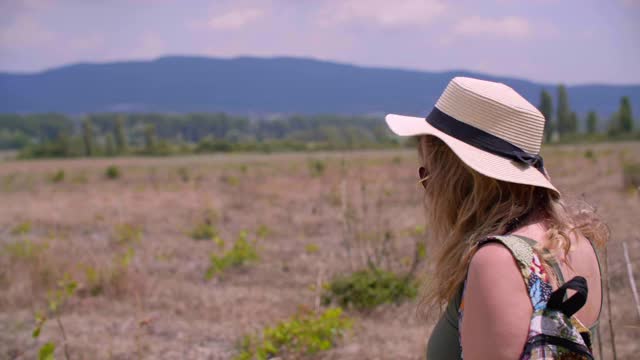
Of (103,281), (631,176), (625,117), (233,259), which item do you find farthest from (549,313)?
(625,117)

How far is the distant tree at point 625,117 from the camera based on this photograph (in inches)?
2104

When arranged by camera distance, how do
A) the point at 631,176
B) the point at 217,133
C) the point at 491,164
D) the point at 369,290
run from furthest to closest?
the point at 217,133 → the point at 631,176 → the point at 369,290 → the point at 491,164

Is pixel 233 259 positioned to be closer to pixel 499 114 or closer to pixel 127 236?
pixel 127 236

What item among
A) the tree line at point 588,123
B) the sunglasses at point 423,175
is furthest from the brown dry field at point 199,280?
the tree line at point 588,123

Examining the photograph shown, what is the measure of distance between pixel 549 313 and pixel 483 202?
0.29m

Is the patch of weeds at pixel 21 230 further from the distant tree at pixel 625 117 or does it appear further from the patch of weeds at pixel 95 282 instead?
the distant tree at pixel 625 117

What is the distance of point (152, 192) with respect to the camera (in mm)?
18875

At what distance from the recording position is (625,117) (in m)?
54.3

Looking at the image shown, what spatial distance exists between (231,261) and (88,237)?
146 inches

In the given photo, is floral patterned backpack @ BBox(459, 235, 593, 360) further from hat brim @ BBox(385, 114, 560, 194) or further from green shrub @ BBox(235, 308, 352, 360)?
green shrub @ BBox(235, 308, 352, 360)

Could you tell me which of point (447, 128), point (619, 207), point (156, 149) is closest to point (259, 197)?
point (619, 207)

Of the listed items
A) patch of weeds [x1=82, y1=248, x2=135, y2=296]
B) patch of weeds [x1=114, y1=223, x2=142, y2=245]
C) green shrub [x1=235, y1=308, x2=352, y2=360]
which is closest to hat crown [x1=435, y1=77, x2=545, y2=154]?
green shrub [x1=235, y1=308, x2=352, y2=360]

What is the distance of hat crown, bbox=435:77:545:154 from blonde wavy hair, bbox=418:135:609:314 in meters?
0.09

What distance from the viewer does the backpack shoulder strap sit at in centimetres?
123
